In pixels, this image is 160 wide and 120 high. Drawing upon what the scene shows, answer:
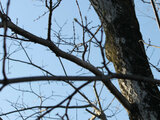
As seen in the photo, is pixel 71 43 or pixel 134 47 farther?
pixel 71 43

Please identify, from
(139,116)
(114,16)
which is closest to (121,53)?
(114,16)

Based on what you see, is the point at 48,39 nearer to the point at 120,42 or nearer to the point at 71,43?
the point at 120,42

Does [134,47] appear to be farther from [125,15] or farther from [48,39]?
[48,39]

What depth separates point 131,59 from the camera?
1683 millimetres

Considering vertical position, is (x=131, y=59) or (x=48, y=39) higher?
(x=48, y=39)

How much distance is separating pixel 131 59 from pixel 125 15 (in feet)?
1.47

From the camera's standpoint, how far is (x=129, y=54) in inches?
66.7

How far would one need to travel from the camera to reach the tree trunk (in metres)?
1.54

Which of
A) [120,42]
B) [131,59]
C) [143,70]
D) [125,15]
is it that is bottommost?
[143,70]

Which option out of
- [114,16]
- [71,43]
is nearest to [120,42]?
[114,16]

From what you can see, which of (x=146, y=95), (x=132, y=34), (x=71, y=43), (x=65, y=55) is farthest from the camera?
(x=71, y=43)

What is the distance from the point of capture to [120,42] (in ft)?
5.77

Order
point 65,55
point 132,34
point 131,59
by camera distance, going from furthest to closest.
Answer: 1. point 132,34
2. point 131,59
3. point 65,55

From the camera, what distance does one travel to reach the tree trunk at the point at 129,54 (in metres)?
1.54
